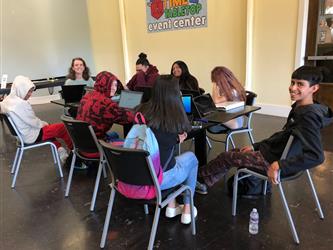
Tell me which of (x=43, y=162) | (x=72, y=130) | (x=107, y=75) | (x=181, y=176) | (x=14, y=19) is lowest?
(x=43, y=162)

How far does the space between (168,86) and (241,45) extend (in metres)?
3.74

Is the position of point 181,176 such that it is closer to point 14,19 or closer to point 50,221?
point 50,221

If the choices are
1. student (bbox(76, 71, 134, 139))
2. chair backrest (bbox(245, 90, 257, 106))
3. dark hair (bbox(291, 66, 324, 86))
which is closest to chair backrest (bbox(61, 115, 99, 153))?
student (bbox(76, 71, 134, 139))

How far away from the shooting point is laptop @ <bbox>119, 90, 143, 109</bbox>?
2.95m

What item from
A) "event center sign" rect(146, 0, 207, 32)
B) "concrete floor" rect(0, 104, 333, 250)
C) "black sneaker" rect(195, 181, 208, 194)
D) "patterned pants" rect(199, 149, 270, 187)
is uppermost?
"event center sign" rect(146, 0, 207, 32)

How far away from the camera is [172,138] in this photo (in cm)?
180

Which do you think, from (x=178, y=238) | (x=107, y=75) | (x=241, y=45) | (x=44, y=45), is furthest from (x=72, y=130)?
(x=44, y=45)

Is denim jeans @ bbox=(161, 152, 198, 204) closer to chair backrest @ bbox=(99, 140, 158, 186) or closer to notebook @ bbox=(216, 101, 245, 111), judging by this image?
chair backrest @ bbox=(99, 140, 158, 186)

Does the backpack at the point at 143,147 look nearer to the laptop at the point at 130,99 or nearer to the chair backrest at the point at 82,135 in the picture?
the chair backrest at the point at 82,135

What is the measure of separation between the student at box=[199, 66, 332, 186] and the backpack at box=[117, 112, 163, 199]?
25.4 inches

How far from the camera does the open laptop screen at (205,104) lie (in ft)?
8.45

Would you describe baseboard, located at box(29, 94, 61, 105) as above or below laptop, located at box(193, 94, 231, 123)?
below

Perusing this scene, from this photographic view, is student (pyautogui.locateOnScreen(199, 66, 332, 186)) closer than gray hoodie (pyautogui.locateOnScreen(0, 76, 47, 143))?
Yes

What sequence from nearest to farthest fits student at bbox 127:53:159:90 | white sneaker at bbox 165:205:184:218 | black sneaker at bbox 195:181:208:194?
white sneaker at bbox 165:205:184:218 → black sneaker at bbox 195:181:208:194 → student at bbox 127:53:159:90
